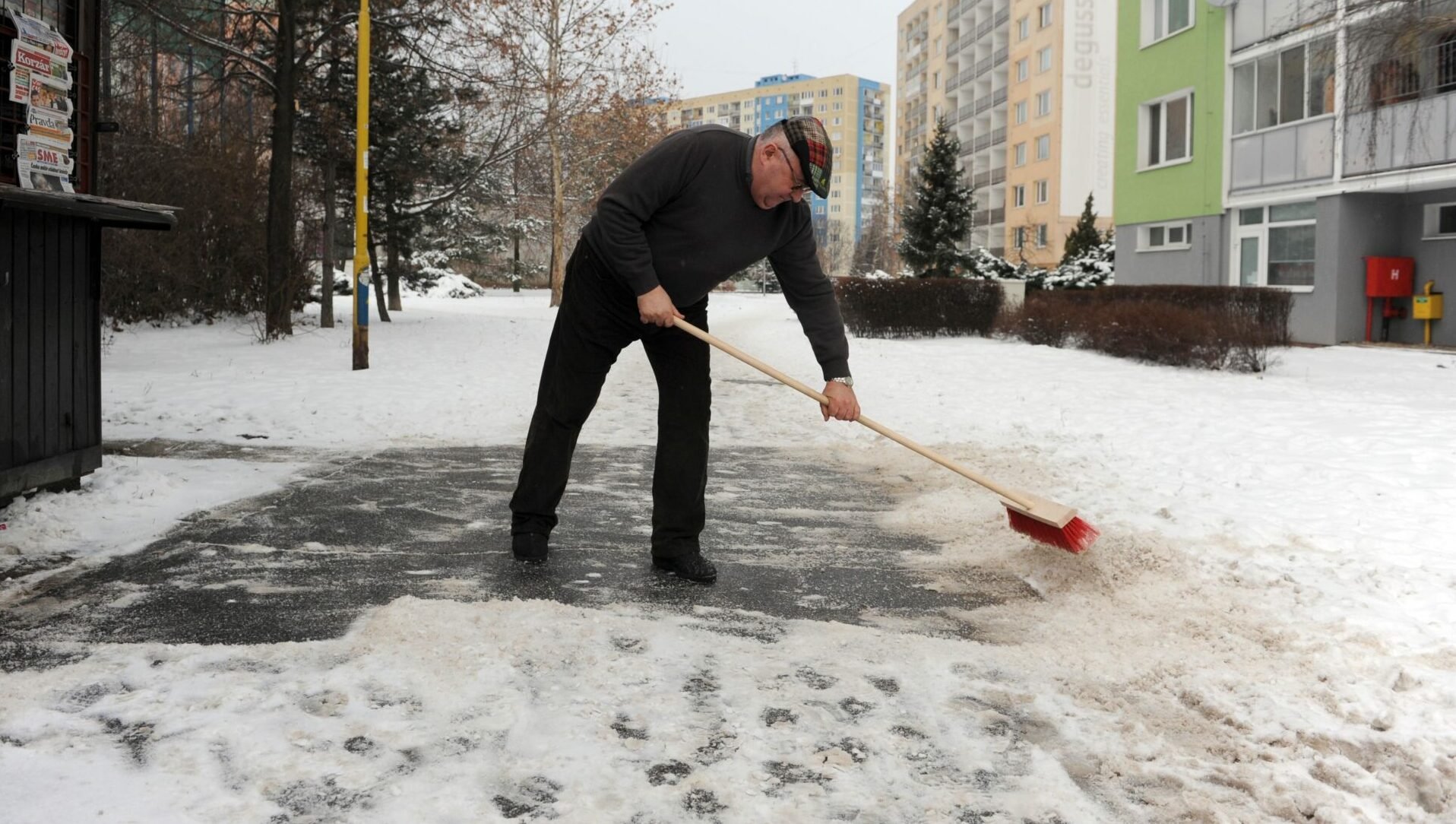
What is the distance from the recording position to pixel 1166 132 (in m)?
25.1

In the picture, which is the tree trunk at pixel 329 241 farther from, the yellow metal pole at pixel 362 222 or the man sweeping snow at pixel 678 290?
the man sweeping snow at pixel 678 290

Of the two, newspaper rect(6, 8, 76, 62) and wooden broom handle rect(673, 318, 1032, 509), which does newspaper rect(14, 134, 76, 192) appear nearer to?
newspaper rect(6, 8, 76, 62)

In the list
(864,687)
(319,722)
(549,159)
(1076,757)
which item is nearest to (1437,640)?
(1076,757)

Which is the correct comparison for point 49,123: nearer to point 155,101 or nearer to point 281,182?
point 281,182

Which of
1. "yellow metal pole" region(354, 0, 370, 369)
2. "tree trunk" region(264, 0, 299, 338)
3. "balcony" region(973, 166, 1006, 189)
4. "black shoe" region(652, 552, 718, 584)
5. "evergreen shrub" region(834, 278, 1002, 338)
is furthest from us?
"balcony" region(973, 166, 1006, 189)

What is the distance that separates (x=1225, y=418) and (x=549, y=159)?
3055cm

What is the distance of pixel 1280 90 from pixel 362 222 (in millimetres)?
16739

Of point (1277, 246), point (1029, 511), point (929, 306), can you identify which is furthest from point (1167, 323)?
point (1029, 511)

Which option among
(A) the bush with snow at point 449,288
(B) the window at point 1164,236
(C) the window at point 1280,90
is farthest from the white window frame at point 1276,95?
(A) the bush with snow at point 449,288

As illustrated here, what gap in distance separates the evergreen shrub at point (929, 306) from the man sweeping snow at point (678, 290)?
16402 millimetres

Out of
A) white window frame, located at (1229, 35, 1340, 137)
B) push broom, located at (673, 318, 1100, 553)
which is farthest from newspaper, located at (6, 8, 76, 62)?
white window frame, located at (1229, 35, 1340, 137)

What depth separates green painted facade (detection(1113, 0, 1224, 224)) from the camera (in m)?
23.0

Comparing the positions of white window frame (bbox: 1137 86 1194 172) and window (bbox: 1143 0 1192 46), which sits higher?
window (bbox: 1143 0 1192 46)

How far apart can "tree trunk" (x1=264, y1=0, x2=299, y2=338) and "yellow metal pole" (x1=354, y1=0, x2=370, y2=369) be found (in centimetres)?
433
